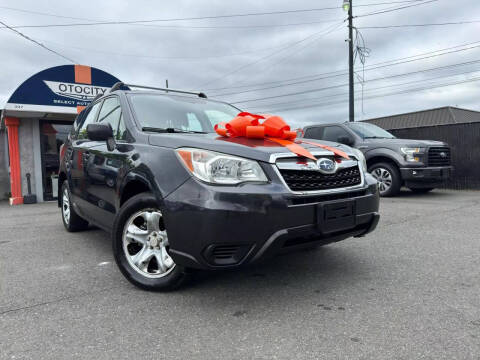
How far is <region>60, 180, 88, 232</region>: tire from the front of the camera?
4801 mm

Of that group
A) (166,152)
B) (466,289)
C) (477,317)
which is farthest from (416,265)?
(166,152)

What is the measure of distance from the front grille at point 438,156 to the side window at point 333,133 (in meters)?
1.78

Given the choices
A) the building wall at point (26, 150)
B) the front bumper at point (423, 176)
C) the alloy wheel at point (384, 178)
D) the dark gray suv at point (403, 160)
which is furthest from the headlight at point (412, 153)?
the building wall at point (26, 150)

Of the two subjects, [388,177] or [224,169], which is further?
[388,177]

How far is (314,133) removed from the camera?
29.8ft

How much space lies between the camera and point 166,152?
2531 mm

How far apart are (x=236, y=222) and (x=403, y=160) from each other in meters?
6.55

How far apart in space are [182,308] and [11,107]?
889cm

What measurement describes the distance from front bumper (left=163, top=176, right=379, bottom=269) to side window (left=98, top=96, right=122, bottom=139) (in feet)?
4.54

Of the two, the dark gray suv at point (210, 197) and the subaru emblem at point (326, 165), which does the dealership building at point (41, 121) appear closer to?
the dark gray suv at point (210, 197)

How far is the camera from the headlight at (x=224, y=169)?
7.50ft

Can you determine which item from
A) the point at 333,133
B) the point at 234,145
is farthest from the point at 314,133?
the point at 234,145

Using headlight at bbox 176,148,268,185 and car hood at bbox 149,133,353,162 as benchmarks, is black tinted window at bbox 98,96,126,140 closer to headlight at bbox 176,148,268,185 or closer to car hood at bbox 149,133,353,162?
car hood at bbox 149,133,353,162

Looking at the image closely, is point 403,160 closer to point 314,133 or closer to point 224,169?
point 314,133
